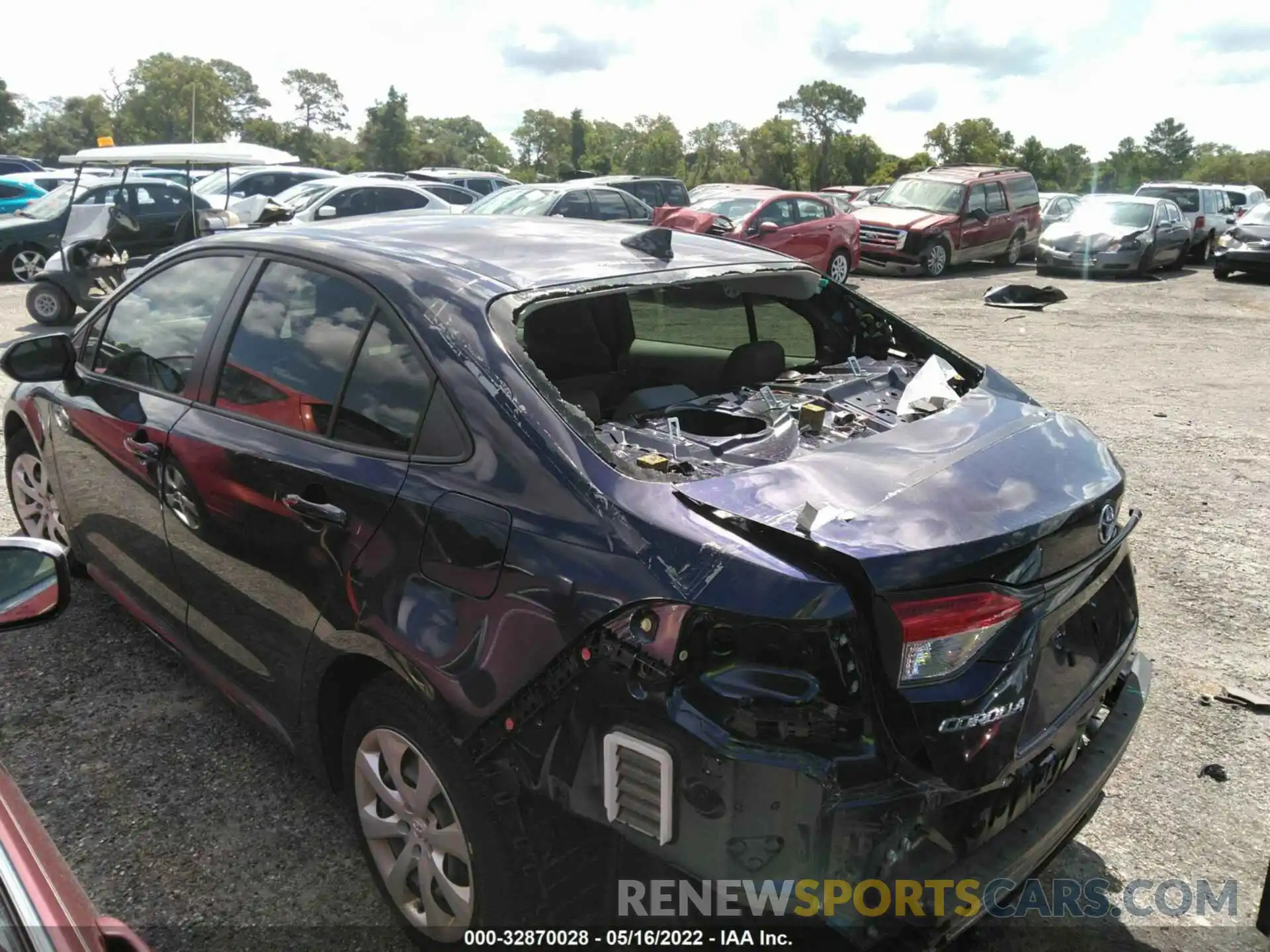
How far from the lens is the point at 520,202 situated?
1427 cm

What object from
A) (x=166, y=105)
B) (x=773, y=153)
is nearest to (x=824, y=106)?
(x=773, y=153)

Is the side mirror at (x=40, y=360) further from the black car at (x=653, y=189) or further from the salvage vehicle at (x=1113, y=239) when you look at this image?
the salvage vehicle at (x=1113, y=239)

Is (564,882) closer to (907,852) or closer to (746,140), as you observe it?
(907,852)

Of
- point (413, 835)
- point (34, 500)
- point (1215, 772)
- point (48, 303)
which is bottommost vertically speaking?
point (1215, 772)

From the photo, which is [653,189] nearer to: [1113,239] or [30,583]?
[1113,239]

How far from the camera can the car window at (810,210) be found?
16172 millimetres

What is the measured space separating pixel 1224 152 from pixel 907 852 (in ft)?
424

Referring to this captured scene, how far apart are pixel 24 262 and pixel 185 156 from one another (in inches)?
242

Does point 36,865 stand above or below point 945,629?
below

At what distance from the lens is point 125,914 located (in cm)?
252

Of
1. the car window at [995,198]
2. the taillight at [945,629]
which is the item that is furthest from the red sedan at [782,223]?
the taillight at [945,629]

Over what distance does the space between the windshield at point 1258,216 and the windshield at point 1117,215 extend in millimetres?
1699

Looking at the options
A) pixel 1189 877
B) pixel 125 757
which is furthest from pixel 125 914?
pixel 1189 877

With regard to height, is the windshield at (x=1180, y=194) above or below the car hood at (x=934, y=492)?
above
